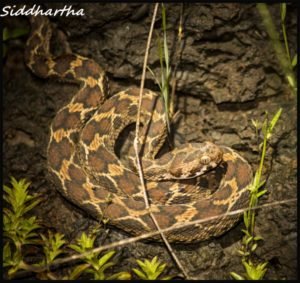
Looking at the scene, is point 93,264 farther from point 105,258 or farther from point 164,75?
point 164,75

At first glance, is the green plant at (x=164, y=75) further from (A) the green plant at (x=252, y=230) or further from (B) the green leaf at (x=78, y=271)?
(B) the green leaf at (x=78, y=271)

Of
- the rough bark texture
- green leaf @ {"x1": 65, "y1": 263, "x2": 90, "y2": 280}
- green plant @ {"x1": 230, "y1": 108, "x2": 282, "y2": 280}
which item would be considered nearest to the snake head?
the rough bark texture

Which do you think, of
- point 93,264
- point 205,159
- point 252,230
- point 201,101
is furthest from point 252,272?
point 201,101

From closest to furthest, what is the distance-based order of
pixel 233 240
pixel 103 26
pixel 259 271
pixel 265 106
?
pixel 259 271
pixel 233 240
pixel 265 106
pixel 103 26

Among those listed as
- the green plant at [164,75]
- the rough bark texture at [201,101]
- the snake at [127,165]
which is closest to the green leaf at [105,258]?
the rough bark texture at [201,101]

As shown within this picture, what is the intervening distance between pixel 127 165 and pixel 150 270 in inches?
70.8

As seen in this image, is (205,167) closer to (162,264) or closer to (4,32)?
(162,264)

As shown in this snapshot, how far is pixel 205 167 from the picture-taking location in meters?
6.03

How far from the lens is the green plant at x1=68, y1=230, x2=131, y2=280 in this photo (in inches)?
211

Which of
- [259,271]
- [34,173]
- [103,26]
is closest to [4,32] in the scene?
[103,26]

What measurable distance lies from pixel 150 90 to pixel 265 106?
5.71 feet

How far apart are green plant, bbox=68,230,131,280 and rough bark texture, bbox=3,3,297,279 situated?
29 cm

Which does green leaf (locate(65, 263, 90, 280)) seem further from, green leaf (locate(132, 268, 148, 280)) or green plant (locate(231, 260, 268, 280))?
green plant (locate(231, 260, 268, 280))

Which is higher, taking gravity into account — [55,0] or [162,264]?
[55,0]
